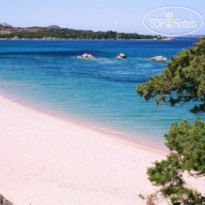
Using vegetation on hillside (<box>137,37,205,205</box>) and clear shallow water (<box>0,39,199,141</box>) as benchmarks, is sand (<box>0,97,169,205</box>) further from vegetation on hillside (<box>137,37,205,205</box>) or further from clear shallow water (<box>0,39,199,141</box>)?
vegetation on hillside (<box>137,37,205,205</box>)

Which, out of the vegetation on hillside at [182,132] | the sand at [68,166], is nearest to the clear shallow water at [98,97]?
the sand at [68,166]

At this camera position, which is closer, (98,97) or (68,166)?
(68,166)

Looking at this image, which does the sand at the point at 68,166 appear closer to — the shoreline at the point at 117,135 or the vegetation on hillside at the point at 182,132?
the shoreline at the point at 117,135

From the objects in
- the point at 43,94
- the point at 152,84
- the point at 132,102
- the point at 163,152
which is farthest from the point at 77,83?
the point at 152,84

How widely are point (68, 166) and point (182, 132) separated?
10.7m

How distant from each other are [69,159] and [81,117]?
11.8m

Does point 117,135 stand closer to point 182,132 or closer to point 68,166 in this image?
point 68,166

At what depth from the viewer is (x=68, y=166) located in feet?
60.3

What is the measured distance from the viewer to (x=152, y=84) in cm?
1001

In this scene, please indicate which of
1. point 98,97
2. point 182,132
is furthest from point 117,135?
point 182,132

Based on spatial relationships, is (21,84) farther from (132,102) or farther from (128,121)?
(128,121)

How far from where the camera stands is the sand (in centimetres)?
1494

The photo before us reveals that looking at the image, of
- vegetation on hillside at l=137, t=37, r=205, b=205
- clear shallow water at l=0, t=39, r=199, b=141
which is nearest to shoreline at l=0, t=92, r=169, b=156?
clear shallow water at l=0, t=39, r=199, b=141

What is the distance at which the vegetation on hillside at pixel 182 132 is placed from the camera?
7.96m
